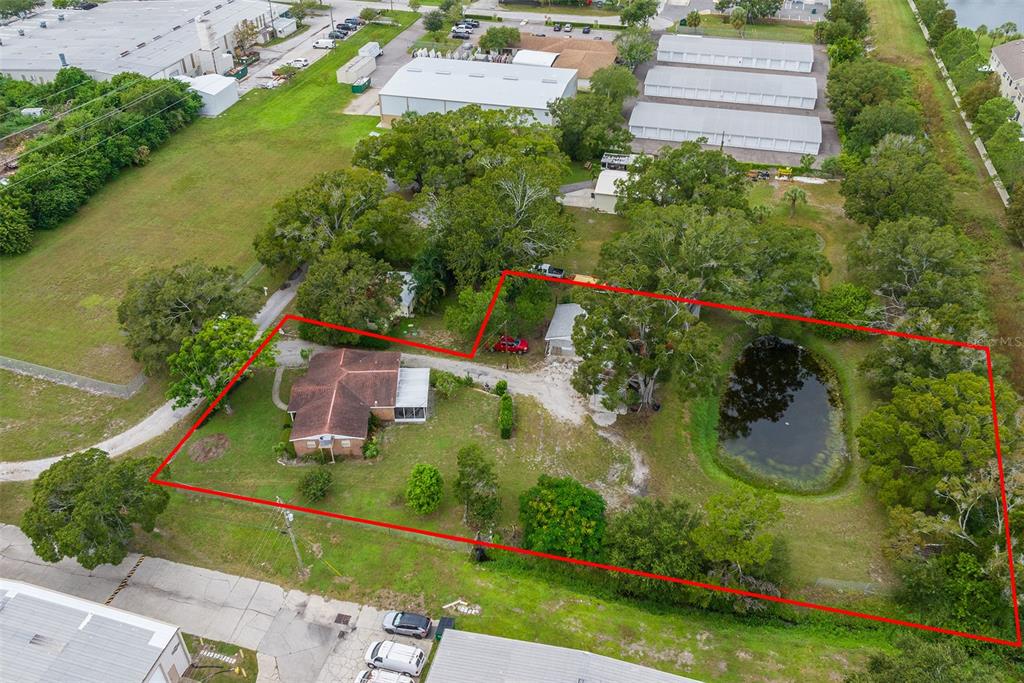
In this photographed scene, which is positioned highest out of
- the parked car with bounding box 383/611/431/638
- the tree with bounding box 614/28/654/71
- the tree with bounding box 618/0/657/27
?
the tree with bounding box 618/0/657/27

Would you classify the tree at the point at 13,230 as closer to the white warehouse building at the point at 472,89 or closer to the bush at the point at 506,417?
the white warehouse building at the point at 472,89

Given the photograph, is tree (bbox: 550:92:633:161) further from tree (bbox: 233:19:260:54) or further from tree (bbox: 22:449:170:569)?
tree (bbox: 22:449:170:569)

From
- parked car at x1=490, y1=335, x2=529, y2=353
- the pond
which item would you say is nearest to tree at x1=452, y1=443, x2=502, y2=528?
parked car at x1=490, y1=335, x2=529, y2=353

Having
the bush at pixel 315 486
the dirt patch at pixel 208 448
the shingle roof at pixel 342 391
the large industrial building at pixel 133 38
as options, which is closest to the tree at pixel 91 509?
the dirt patch at pixel 208 448

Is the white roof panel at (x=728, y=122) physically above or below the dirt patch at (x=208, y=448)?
above

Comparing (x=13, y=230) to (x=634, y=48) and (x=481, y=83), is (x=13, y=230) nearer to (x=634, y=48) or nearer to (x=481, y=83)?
(x=481, y=83)

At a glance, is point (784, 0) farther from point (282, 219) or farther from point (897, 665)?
point (897, 665)
